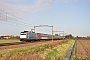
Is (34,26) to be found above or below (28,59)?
above

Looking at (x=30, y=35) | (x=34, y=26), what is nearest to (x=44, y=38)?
(x=34, y=26)

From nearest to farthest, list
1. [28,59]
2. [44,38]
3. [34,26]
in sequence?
[28,59], [34,26], [44,38]

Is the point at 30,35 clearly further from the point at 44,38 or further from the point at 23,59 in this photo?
the point at 23,59

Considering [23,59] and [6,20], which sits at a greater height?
[6,20]

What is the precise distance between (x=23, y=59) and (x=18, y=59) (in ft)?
1.12

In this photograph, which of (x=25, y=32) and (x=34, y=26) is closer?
(x=25, y=32)

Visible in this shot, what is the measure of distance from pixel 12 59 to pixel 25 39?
46884 mm

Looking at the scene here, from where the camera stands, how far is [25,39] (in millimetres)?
58969

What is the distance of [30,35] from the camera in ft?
206

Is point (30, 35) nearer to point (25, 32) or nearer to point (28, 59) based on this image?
point (25, 32)

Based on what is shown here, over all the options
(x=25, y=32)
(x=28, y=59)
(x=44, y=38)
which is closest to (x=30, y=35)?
(x=25, y=32)

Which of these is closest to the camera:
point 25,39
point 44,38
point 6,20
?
point 6,20

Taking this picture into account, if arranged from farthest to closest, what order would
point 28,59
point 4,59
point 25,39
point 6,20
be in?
point 25,39 < point 6,20 < point 28,59 < point 4,59

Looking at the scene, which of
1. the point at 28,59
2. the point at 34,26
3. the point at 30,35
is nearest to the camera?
the point at 28,59
